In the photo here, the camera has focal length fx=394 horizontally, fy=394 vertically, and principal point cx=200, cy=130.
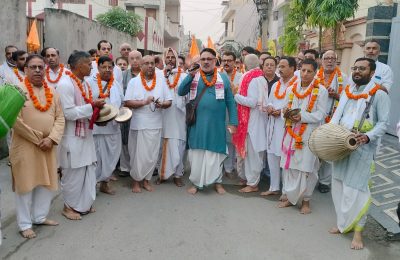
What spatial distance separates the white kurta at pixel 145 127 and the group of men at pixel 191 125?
0.01 m

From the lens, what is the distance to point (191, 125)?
→ 5.54 metres

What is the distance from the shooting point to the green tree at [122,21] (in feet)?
72.2

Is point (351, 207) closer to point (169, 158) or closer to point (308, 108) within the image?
point (308, 108)

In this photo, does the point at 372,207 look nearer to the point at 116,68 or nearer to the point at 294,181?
the point at 294,181

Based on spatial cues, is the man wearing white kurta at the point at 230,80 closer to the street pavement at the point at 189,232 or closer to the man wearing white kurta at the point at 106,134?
the street pavement at the point at 189,232

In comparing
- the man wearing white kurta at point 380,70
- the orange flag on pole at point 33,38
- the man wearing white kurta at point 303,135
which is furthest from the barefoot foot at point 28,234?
the orange flag on pole at point 33,38

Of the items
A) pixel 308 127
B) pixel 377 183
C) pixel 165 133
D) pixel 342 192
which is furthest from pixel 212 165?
pixel 377 183

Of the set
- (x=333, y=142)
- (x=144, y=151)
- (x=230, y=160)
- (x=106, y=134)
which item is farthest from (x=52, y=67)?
(x=333, y=142)

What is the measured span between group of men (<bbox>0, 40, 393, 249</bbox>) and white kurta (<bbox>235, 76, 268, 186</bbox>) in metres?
0.01

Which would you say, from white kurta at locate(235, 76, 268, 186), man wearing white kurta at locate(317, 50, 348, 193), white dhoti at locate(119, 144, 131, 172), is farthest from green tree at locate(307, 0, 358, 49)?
white dhoti at locate(119, 144, 131, 172)

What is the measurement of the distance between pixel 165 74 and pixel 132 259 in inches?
119

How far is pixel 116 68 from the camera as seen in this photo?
6000 millimetres

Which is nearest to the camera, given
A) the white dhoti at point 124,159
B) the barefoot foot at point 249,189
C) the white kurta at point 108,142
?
the white kurta at point 108,142

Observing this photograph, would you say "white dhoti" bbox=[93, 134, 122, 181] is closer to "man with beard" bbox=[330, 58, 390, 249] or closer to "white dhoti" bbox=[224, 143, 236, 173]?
"white dhoti" bbox=[224, 143, 236, 173]
